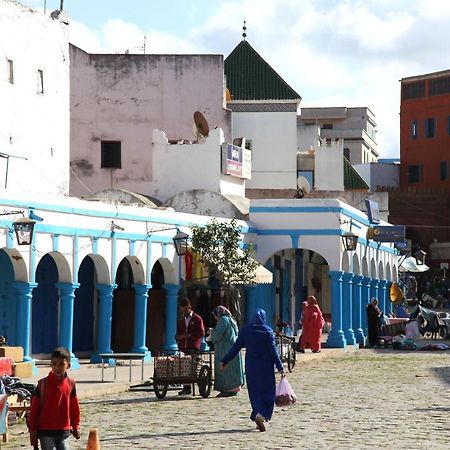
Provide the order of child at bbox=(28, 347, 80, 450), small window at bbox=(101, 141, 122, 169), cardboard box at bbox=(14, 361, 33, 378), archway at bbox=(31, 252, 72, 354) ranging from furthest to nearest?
small window at bbox=(101, 141, 122, 169) → archway at bbox=(31, 252, 72, 354) → cardboard box at bbox=(14, 361, 33, 378) → child at bbox=(28, 347, 80, 450)

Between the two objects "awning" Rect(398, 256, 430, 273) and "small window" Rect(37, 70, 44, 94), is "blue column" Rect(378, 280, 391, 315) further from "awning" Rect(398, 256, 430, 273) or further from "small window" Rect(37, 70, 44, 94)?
"small window" Rect(37, 70, 44, 94)

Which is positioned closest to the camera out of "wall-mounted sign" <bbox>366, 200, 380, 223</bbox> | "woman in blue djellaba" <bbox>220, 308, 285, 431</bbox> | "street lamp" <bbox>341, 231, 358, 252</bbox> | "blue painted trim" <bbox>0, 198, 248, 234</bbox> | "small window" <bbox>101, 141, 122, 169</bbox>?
"woman in blue djellaba" <bbox>220, 308, 285, 431</bbox>

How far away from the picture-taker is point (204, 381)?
2078 centimetres

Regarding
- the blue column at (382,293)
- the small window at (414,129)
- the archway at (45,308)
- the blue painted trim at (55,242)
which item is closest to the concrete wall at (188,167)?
the blue column at (382,293)

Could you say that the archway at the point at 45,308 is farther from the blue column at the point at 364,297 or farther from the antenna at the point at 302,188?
the antenna at the point at 302,188

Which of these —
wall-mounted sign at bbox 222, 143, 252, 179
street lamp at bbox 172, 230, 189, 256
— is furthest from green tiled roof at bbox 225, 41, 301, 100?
street lamp at bbox 172, 230, 189, 256

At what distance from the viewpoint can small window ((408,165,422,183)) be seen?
80.2m

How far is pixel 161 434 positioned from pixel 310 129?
47.0 m

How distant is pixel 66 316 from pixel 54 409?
50.5ft

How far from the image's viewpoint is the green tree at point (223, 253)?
31.9 meters

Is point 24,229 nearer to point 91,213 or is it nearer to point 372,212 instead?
point 91,213

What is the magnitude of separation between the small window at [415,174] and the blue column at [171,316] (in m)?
49.7

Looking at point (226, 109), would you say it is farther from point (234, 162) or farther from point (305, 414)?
point (305, 414)

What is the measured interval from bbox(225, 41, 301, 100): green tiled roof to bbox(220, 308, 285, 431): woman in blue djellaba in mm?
35821
